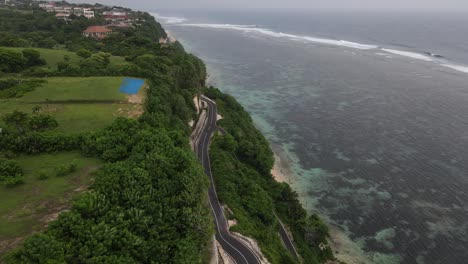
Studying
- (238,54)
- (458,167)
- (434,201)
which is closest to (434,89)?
(458,167)

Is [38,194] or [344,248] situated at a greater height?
[38,194]

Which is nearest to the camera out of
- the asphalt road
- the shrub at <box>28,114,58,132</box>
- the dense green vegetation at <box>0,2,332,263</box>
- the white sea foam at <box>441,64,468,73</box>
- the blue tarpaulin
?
the dense green vegetation at <box>0,2,332,263</box>

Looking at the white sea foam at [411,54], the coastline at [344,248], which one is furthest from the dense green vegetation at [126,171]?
the white sea foam at [411,54]

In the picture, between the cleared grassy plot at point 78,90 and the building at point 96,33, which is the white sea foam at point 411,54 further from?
the cleared grassy plot at point 78,90

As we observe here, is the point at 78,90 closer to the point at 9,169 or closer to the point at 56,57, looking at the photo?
the point at 9,169

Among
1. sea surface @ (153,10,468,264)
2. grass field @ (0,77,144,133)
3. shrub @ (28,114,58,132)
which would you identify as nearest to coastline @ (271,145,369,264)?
sea surface @ (153,10,468,264)

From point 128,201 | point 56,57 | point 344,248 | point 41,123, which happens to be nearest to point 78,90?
point 41,123

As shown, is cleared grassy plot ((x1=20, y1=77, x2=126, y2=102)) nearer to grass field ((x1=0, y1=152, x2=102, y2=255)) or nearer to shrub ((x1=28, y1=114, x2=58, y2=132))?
shrub ((x1=28, y1=114, x2=58, y2=132))
